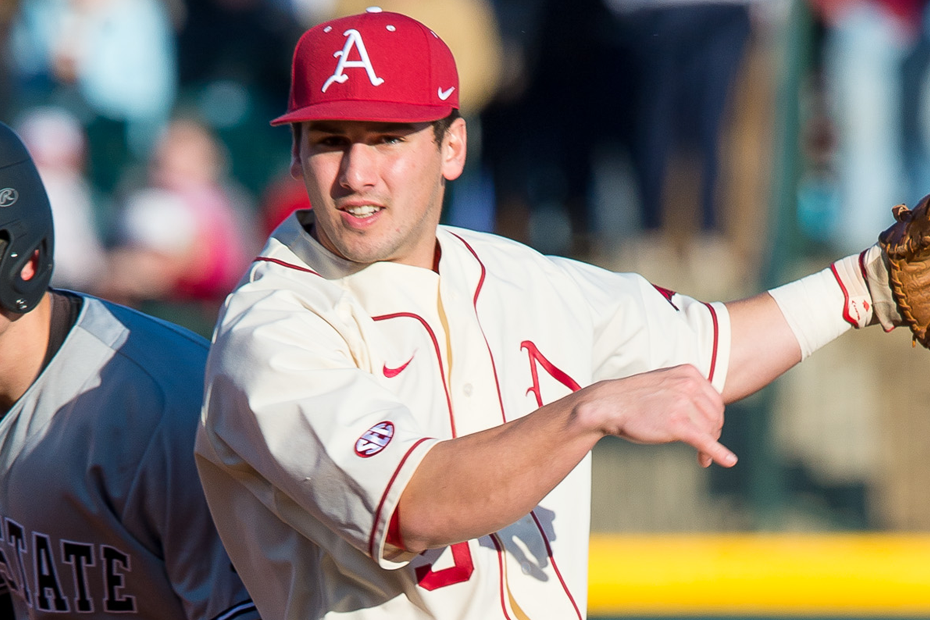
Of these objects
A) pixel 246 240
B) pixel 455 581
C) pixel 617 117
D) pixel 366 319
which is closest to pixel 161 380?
pixel 366 319

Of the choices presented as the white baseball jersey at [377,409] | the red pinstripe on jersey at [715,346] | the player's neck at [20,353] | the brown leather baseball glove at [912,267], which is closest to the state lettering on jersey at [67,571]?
the player's neck at [20,353]

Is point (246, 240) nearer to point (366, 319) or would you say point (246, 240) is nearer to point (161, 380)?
point (161, 380)

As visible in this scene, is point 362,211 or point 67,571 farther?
point 67,571

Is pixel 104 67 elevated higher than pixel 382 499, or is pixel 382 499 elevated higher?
pixel 104 67

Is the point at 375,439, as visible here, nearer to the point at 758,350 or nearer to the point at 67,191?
the point at 758,350

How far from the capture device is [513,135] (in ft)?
19.3

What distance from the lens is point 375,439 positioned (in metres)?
1.83

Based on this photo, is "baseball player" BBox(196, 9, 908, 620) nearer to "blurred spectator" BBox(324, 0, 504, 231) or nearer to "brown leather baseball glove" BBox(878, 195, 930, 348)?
"brown leather baseball glove" BBox(878, 195, 930, 348)

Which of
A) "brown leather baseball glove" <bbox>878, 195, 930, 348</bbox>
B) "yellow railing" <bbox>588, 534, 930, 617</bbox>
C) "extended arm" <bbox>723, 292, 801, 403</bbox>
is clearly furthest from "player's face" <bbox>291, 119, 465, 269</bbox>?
"yellow railing" <bbox>588, 534, 930, 617</bbox>

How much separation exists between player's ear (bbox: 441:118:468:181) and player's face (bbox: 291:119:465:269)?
0.29 ft

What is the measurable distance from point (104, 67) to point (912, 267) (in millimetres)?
5029

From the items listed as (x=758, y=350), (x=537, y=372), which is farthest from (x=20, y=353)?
(x=758, y=350)

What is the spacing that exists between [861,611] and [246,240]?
11.5ft

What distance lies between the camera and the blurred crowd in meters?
5.62
